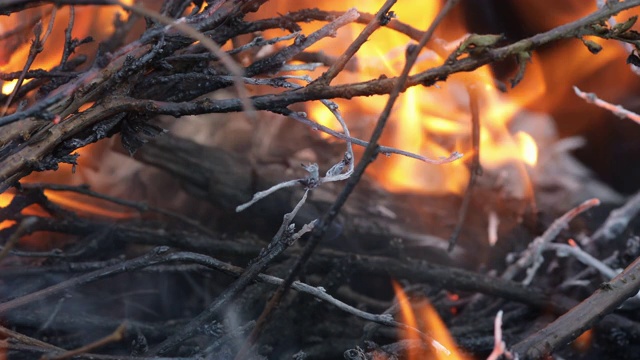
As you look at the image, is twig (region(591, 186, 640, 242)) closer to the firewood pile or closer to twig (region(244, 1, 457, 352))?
the firewood pile

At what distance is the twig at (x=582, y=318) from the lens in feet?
4.58

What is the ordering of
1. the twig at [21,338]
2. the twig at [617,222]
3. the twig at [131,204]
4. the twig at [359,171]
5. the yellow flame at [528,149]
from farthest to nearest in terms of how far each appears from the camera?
the yellow flame at [528,149] → the twig at [617,222] → the twig at [131,204] → the twig at [21,338] → the twig at [359,171]

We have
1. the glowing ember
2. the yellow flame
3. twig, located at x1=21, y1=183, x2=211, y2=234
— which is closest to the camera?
the glowing ember

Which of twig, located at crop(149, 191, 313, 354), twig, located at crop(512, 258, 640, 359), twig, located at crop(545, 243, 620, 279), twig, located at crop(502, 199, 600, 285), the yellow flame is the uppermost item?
the yellow flame

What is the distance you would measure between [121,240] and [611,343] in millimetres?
1761

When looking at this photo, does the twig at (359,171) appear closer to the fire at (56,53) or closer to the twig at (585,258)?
the twig at (585,258)

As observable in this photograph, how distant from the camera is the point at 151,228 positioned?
221 centimetres

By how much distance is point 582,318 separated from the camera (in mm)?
1446

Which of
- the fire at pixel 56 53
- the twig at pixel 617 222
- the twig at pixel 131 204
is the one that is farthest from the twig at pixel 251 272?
the twig at pixel 617 222

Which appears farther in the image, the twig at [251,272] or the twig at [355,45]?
the twig at [251,272]

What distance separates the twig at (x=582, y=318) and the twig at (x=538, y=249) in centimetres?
58

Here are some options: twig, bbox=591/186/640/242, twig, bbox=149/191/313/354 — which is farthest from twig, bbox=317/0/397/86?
twig, bbox=591/186/640/242

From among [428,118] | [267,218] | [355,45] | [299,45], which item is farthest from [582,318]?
[428,118]

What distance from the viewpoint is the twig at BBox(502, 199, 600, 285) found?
2082 mm
